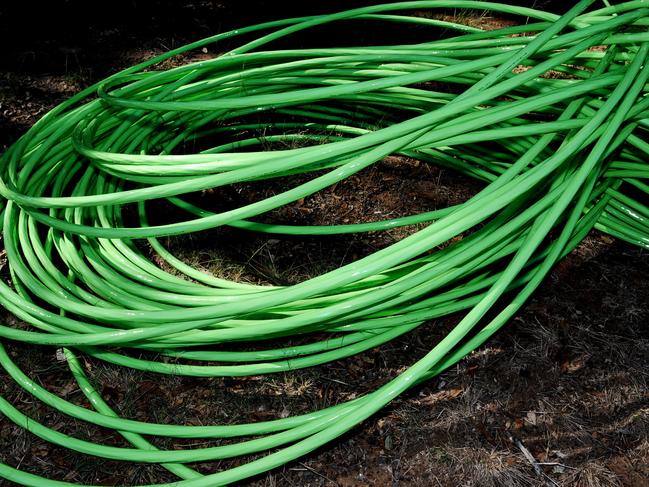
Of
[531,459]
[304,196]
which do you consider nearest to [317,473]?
[531,459]

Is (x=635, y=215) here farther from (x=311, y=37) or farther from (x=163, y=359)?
(x=311, y=37)

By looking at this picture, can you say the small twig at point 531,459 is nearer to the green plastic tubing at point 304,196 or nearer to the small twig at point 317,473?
the green plastic tubing at point 304,196

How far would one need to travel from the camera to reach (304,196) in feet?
5.17

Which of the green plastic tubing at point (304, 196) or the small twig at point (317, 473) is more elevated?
the green plastic tubing at point (304, 196)

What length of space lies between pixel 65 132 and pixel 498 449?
193 cm

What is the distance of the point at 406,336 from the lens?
2.07m

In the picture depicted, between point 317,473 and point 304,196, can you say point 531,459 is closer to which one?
point 317,473

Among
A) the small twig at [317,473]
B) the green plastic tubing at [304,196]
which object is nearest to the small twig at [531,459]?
the green plastic tubing at [304,196]

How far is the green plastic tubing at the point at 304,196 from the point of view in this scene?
1531 mm

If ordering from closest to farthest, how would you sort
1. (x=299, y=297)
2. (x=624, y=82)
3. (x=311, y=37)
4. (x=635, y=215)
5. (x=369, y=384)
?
(x=299, y=297) < (x=624, y=82) < (x=369, y=384) < (x=635, y=215) < (x=311, y=37)

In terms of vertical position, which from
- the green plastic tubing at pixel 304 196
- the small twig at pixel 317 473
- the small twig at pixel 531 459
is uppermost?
the green plastic tubing at pixel 304 196

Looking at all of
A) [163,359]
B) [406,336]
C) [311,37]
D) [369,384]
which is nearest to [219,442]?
[163,359]

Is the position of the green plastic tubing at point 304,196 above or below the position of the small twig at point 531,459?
above

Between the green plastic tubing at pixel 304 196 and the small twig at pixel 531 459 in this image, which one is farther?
the small twig at pixel 531 459
